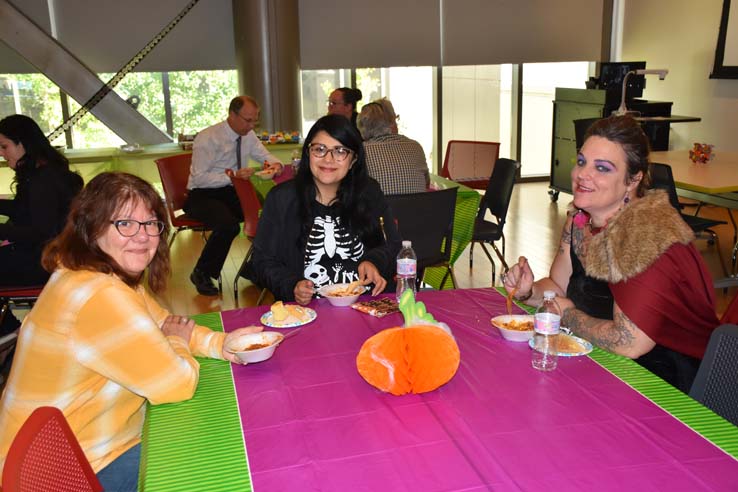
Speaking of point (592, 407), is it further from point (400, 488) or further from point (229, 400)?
point (229, 400)

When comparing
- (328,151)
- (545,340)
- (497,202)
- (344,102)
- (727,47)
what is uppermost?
(727,47)

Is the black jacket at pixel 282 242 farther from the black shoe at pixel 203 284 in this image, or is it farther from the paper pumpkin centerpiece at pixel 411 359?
the black shoe at pixel 203 284

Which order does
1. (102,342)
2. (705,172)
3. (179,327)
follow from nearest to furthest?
(102,342)
(179,327)
(705,172)

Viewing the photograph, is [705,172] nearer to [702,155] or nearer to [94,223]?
[702,155]

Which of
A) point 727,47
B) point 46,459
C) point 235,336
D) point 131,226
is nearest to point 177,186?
point 235,336

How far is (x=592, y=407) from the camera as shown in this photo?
68.6 inches

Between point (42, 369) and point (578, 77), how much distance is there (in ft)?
29.7

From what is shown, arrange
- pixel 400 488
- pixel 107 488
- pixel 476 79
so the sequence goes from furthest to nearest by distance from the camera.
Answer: pixel 476 79, pixel 107 488, pixel 400 488

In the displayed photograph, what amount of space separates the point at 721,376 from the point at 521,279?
0.71 metres

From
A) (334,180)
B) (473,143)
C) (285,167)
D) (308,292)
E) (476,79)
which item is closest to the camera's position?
(308,292)

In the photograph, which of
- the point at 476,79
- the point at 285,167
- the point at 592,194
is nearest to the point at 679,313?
the point at 592,194

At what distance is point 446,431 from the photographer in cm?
163

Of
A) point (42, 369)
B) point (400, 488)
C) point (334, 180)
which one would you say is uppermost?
point (334, 180)

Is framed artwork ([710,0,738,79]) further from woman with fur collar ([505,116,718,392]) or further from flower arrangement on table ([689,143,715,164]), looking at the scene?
woman with fur collar ([505,116,718,392])
